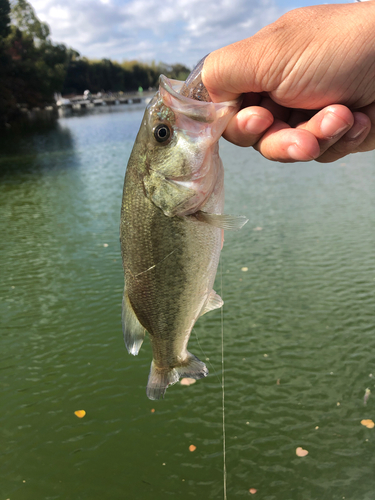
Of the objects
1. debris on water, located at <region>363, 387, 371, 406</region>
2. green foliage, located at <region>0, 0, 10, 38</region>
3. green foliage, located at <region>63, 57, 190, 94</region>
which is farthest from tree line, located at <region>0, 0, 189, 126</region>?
debris on water, located at <region>363, 387, 371, 406</region>

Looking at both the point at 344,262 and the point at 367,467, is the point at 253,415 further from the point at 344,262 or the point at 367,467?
the point at 344,262

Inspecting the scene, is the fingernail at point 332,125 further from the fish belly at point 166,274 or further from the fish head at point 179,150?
the fish belly at point 166,274

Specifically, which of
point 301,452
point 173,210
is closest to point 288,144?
point 173,210

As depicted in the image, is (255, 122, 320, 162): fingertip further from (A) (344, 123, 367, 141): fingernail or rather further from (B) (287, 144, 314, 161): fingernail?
(A) (344, 123, 367, 141): fingernail

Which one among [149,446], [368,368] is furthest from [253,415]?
[368,368]

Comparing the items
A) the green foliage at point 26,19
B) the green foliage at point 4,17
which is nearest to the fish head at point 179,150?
the green foliage at point 4,17

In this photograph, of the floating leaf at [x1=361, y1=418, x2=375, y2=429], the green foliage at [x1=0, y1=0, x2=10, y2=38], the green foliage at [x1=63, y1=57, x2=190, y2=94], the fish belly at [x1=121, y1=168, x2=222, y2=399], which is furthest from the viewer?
the green foliage at [x1=63, y1=57, x2=190, y2=94]
